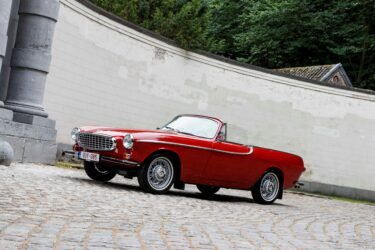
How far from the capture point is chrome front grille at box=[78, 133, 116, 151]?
9.02 metres

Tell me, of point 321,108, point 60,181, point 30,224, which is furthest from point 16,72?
point 321,108

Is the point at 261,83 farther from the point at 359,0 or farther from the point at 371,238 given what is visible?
the point at 359,0

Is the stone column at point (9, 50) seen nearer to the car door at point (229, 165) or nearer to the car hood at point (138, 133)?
the car hood at point (138, 133)

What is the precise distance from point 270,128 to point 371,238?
1360cm

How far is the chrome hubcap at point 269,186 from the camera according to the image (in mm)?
10898

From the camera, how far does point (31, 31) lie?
12.4 m

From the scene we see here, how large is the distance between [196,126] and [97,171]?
1.90 metres

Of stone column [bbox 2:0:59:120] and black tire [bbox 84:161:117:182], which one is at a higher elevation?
stone column [bbox 2:0:59:120]

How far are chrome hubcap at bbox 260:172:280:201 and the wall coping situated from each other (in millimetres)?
7134

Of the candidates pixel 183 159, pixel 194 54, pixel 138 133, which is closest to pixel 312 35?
pixel 194 54

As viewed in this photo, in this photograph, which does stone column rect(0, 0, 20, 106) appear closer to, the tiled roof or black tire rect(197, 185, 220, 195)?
black tire rect(197, 185, 220, 195)

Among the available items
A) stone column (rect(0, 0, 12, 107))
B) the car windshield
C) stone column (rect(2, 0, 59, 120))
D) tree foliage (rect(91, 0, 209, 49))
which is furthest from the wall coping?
the car windshield

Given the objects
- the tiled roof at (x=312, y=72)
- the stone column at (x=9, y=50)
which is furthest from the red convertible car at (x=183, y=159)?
the tiled roof at (x=312, y=72)

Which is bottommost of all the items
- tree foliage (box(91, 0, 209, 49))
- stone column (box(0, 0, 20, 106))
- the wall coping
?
stone column (box(0, 0, 20, 106))
